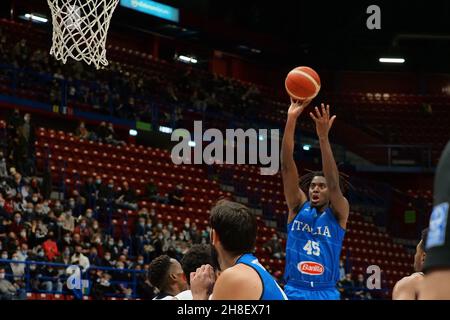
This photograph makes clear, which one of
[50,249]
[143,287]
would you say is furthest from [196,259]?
[143,287]

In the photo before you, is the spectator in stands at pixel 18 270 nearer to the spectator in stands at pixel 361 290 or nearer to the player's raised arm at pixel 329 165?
the spectator in stands at pixel 361 290

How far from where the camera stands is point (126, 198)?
18734 millimetres

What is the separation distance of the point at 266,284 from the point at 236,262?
18 centimetres

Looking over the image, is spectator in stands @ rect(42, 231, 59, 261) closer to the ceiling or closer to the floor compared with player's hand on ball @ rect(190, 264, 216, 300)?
closer to the floor

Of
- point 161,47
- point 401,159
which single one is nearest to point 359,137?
point 401,159

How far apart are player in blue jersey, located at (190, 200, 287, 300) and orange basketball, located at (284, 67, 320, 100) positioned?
2.54 metres

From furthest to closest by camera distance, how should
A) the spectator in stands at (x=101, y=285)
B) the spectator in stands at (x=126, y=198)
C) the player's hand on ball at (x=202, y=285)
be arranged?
the spectator in stands at (x=126, y=198) → the spectator in stands at (x=101, y=285) → the player's hand on ball at (x=202, y=285)

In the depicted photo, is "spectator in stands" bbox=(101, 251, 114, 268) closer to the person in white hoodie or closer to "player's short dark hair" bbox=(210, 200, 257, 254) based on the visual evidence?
the person in white hoodie

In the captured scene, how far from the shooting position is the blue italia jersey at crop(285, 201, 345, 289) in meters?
5.95

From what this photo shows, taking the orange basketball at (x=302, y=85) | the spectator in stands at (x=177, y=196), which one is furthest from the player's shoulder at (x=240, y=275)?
the spectator in stands at (x=177, y=196)

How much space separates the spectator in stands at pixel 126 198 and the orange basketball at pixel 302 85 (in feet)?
40.8

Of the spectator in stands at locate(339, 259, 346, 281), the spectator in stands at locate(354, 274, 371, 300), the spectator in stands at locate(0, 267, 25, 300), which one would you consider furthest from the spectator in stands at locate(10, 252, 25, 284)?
the spectator in stands at locate(354, 274, 371, 300)

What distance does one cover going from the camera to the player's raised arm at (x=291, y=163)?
5758 millimetres
